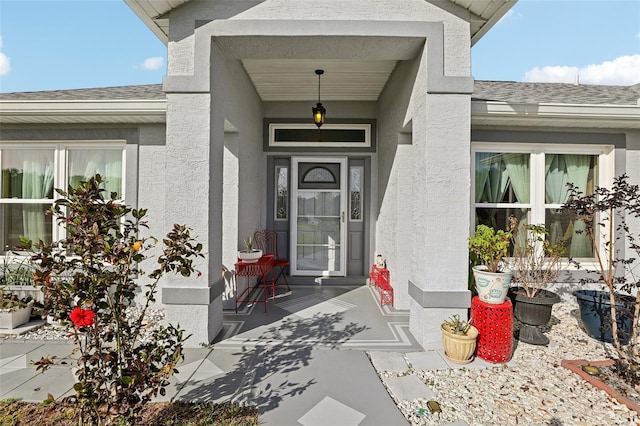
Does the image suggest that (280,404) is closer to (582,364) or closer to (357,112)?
(582,364)

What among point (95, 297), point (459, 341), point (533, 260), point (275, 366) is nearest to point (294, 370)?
point (275, 366)

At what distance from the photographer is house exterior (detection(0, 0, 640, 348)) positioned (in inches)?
117

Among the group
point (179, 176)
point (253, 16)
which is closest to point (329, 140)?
point (253, 16)

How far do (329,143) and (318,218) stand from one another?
4.80 feet

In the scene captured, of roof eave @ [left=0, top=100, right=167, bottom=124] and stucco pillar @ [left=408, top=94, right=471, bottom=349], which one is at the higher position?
roof eave @ [left=0, top=100, right=167, bottom=124]

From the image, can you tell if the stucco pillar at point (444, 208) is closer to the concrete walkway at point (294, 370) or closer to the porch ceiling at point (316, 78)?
the concrete walkway at point (294, 370)

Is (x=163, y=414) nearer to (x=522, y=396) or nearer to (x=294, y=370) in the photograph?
(x=294, y=370)

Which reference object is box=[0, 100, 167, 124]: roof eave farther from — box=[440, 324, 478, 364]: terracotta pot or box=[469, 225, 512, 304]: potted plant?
box=[440, 324, 478, 364]: terracotta pot

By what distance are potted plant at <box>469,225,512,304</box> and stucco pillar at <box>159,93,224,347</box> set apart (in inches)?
109

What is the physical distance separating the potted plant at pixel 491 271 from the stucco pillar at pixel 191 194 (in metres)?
2.77

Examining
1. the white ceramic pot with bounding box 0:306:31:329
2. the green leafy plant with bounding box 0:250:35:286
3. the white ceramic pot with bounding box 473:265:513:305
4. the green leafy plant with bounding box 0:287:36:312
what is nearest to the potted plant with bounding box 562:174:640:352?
the white ceramic pot with bounding box 473:265:513:305

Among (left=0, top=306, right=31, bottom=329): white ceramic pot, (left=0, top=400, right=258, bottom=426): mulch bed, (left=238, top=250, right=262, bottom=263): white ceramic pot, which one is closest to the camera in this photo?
(left=0, top=400, right=258, bottom=426): mulch bed

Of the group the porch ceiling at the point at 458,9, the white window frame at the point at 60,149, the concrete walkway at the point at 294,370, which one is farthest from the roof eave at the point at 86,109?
the concrete walkway at the point at 294,370

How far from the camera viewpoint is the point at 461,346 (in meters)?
2.69
